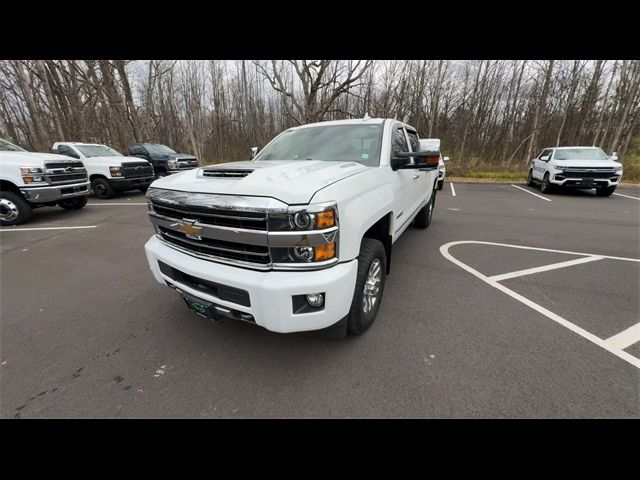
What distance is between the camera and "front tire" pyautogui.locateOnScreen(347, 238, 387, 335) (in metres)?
2.28

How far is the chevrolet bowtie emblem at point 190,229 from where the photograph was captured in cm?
206

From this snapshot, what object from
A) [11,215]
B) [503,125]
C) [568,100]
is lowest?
[11,215]

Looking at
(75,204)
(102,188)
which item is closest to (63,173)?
(75,204)

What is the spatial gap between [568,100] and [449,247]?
23.7 m

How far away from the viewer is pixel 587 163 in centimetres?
987

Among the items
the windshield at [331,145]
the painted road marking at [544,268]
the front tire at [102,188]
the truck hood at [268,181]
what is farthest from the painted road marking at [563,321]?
the front tire at [102,188]

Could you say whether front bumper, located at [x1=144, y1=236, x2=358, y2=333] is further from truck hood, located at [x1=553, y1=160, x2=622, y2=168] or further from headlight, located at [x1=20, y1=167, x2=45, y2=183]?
truck hood, located at [x1=553, y1=160, x2=622, y2=168]

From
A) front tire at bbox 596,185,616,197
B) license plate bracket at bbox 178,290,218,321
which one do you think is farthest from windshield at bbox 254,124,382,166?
front tire at bbox 596,185,616,197

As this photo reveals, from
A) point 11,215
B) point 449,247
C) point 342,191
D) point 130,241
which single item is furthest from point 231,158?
point 342,191

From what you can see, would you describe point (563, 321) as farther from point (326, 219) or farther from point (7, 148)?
point (7, 148)

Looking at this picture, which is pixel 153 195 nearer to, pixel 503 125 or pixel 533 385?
pixel 533 385

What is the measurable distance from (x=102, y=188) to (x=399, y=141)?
1078 cm

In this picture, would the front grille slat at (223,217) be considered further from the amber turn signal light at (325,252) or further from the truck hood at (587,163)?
the truck hood at (587,163)

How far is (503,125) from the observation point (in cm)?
2178
